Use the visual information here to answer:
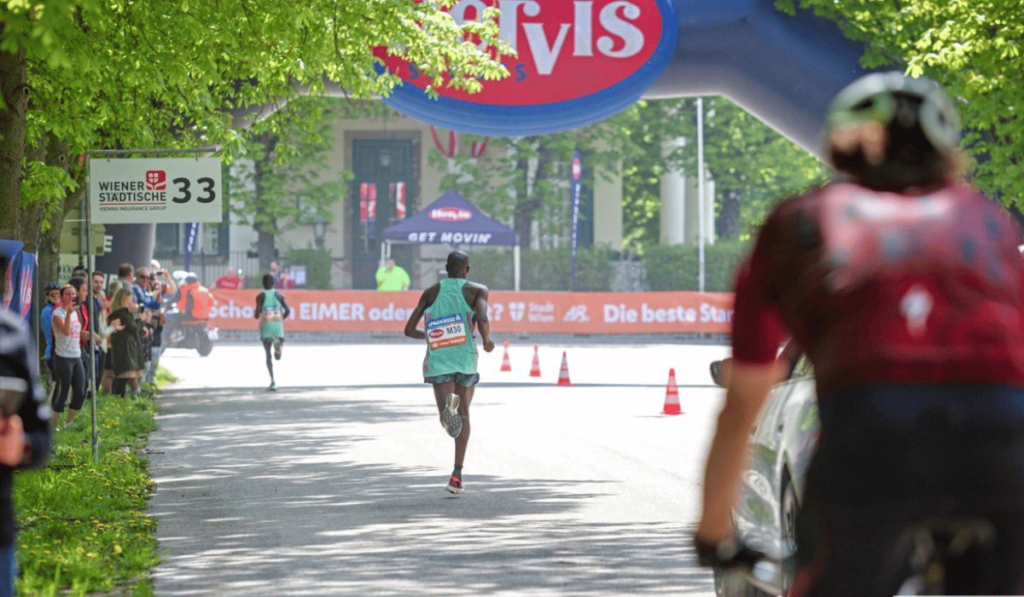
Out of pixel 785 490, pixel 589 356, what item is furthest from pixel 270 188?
pixel 785 490

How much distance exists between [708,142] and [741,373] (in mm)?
52339

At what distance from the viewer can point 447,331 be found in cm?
1282

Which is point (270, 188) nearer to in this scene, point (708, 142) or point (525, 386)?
point (708, 142)

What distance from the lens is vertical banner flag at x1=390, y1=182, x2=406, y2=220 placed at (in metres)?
56.0

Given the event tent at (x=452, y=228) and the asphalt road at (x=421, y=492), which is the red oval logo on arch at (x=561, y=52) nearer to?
the asphalt road at (x=421, y=492)

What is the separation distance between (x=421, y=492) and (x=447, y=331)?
3.98 ft

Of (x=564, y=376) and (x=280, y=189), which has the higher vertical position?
(x=280, y=189)

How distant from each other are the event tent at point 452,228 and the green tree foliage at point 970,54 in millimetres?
21039

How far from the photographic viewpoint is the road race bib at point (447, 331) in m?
12.8

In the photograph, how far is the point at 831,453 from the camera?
323 cm

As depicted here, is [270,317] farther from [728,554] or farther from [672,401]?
[728,554]

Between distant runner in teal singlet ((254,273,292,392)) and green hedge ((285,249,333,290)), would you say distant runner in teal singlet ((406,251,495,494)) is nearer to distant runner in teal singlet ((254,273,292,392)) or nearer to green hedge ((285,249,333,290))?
distant runner in teal singlet ((254,273,292,392))

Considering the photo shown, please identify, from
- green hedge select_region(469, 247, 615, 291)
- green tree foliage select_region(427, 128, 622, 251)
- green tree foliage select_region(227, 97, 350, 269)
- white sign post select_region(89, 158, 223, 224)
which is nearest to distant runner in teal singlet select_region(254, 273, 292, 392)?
white sign post select_region(89, 158, 223, 224)

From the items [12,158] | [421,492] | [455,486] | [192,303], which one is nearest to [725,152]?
[192,303]
